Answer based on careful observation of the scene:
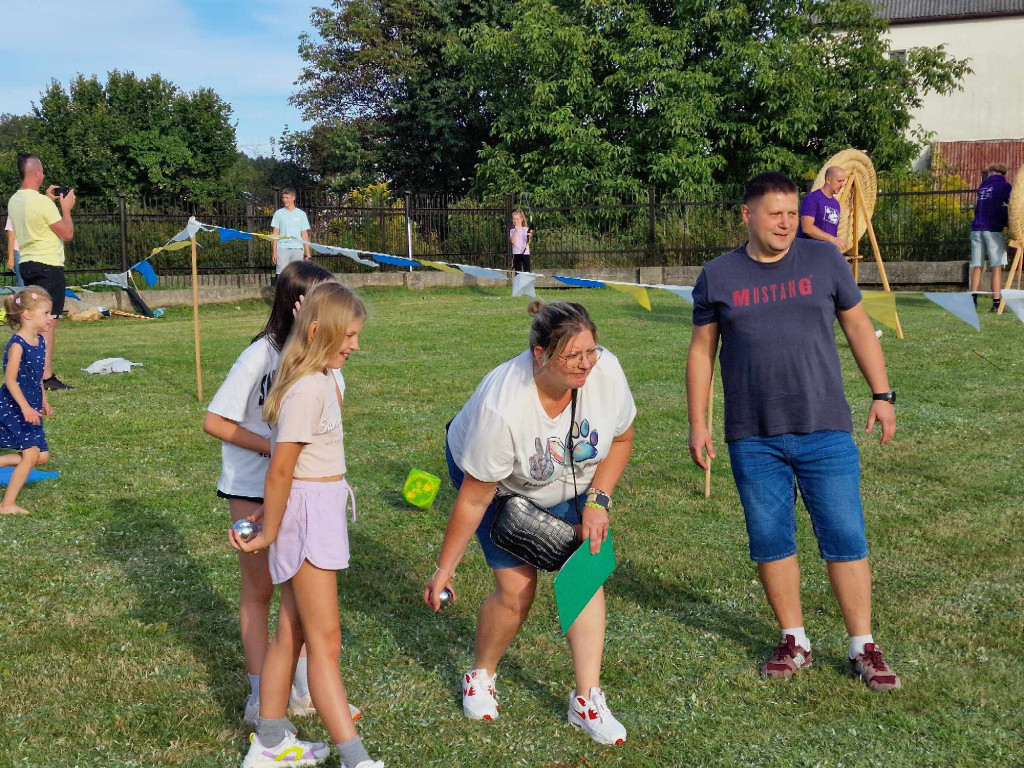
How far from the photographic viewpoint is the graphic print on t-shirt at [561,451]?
347cm

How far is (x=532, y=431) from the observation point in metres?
3.42

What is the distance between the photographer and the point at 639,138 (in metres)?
28.4

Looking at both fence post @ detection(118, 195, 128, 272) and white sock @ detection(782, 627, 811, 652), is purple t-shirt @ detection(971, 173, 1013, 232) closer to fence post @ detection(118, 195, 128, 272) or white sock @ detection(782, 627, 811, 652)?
white sock @ detection(782, 627, 811, 652)

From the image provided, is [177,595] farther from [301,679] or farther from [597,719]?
[597,719]

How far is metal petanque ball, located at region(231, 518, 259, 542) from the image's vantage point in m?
3.17

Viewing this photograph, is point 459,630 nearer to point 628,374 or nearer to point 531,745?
point 531,745

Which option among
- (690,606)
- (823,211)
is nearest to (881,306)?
(690,606)

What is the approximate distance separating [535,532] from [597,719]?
27.8 inches

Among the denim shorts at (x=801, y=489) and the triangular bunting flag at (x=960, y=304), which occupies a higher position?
the triangular bunting flag at (x=960, y=304)

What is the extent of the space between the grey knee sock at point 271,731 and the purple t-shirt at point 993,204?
13.7 m

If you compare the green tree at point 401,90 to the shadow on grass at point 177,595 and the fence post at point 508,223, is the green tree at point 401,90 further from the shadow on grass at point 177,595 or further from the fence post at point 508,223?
the shadow on grass at point 177,595

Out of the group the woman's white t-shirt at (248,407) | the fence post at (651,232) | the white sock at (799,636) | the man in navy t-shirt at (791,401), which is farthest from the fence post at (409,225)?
the woman's white t-shirt at (248,407)

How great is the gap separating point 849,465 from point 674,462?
3490 millimetres

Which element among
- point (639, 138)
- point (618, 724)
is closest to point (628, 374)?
point (618, 724)
